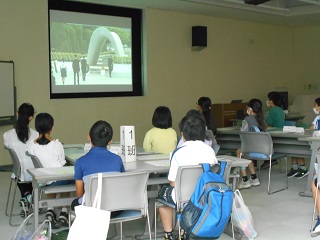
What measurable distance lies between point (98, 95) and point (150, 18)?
73.0 inches

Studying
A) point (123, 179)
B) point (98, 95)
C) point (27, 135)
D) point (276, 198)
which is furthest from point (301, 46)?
point (123, 179)

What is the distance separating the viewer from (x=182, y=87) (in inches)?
401

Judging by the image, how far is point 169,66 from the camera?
32.6 ft

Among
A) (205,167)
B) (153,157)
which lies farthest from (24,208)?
(205,167)

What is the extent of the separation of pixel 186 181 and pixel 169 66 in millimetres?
6518

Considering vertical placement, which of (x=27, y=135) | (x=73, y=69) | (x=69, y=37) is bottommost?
(x=27, y=135)

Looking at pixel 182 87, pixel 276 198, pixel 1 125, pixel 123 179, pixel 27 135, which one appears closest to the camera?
pixel 123 179

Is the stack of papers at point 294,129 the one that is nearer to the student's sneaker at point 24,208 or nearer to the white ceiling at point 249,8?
the white ceiling at point 249,8

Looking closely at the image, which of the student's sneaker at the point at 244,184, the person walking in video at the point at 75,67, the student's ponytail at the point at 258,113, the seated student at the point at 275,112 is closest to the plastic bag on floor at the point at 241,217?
the student's sneaker at the point at 244,184

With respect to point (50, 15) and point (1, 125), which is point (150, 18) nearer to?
point (50, 15)

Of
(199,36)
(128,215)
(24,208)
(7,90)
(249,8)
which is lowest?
(24,208)

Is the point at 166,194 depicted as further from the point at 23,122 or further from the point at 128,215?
the point at 23,122

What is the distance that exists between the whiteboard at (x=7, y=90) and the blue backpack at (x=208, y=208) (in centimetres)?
491

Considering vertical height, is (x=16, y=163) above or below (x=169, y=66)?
below
